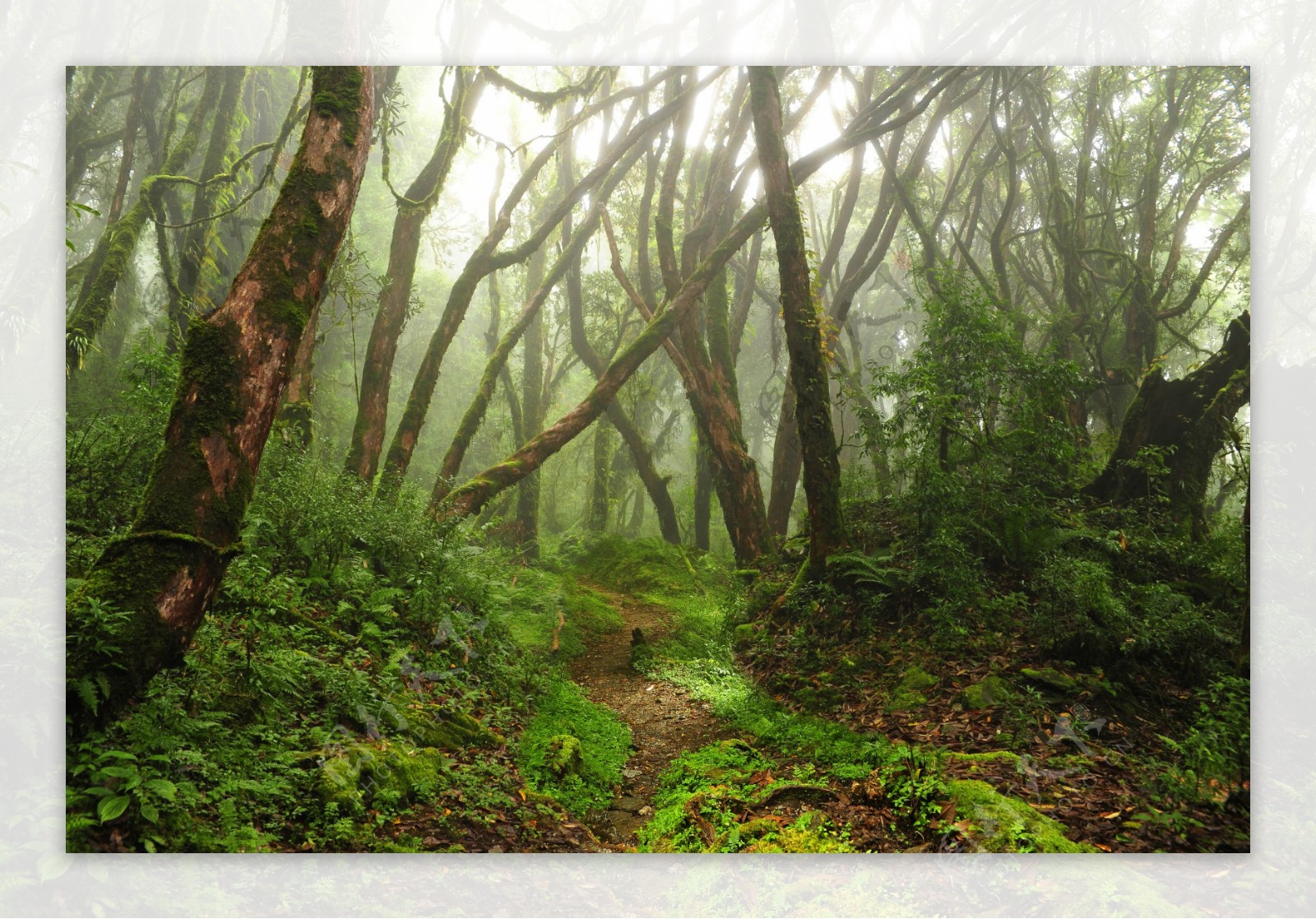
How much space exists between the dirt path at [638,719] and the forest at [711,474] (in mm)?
32

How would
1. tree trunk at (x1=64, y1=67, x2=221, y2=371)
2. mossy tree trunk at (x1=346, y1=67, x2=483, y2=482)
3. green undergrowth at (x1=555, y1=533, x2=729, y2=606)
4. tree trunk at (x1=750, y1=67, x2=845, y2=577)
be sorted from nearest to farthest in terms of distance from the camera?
tree trunk at (x1=64, y1=67, x2=221, y2=371) → tree trunk at (x1=750, y1=67, x2=845, y2=577) → mossy tree trunk at (x1=346, y1=67, x2=483, y2=482) → green undergrowth at (x1=555, y1=533, x2=729, y2=606)

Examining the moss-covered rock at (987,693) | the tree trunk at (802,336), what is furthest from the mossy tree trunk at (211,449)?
the moss-covered rock at (987,693)

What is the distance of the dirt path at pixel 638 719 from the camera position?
3.72m

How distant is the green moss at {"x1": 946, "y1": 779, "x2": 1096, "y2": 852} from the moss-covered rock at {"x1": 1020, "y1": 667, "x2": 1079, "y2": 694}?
0.73 m

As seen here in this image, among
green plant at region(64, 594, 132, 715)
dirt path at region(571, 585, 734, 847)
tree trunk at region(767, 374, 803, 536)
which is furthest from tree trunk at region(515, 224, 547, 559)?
green plant at region(64, 594, 132, 715)

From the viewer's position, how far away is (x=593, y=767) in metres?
3.92

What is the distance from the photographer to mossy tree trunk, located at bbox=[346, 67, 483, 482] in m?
6.42

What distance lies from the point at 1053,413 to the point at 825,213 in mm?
4139

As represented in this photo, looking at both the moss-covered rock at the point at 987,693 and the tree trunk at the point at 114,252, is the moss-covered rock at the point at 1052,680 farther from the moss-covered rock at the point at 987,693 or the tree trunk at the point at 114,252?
the tree trunk at the point at 114,252

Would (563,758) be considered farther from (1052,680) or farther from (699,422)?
(699,422)

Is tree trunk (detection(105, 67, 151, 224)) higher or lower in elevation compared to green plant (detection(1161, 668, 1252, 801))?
higher

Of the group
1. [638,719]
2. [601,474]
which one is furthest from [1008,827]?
[601,474]

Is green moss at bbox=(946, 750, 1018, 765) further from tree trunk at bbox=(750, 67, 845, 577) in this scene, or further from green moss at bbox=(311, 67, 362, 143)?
→ green moss at bbox=(311, 67, 362, 143)

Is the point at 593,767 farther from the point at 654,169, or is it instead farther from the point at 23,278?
the point at 654,169
